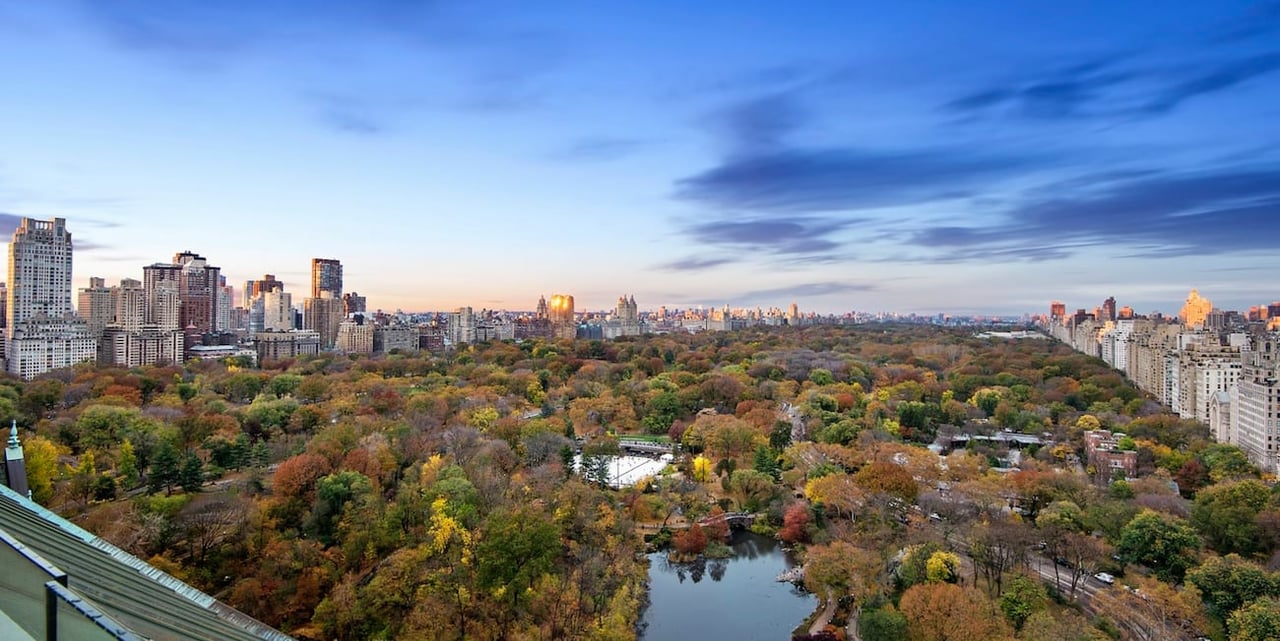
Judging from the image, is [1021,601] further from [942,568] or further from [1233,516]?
[1233,516]

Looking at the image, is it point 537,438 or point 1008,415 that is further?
point 1008,415

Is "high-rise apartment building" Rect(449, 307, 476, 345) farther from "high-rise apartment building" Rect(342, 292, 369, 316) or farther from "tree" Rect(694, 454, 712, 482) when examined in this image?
"tree" Rect(694, 454, 712, 482)

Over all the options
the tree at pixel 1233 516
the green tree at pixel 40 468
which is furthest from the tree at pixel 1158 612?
the green tree at pixel 40 468

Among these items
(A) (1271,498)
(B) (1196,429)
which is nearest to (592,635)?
(A) (1271,498)

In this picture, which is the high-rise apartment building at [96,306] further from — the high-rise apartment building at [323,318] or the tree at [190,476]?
the tree at [190,476]

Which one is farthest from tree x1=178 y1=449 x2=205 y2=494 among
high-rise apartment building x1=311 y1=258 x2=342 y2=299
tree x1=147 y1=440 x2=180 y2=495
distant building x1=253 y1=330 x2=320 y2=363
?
high-rise apartment building x1=311 y1=258 x2=342 y2=299

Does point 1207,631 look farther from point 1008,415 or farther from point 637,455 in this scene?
point 1008,415

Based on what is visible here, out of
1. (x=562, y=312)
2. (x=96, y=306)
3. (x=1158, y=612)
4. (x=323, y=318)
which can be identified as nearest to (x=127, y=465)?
(x=1158, y=612)
